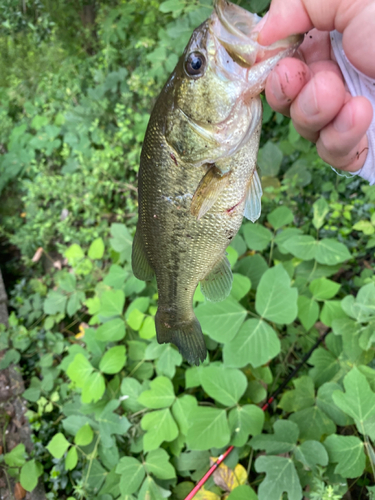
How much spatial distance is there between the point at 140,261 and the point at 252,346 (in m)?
0.70

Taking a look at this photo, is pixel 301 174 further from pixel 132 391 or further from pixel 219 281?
pixel 132 391

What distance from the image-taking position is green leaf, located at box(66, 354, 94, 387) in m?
1.85

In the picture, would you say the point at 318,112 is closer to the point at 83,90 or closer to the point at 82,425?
the point at 82,425

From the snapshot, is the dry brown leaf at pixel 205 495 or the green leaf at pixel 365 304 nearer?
the green leaf at pixel 365 304

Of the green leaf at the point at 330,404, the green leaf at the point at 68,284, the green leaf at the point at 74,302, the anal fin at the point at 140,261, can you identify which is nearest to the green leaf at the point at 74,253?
the green leaf at the point at 68,284

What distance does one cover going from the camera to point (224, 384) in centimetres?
151

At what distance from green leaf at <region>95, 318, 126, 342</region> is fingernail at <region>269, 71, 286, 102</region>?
154 centimetres

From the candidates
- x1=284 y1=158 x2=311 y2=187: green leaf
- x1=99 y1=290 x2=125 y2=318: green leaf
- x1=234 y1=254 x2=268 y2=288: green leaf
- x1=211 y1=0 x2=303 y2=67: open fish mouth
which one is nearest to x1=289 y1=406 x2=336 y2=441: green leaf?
x1=234 y1=254 x2=268 y2=288: green leaf

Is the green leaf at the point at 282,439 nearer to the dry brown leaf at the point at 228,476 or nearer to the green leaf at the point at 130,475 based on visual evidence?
the dry brown leaf at the point at 228,476

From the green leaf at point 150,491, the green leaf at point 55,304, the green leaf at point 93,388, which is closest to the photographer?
the green leaf at point 150,491

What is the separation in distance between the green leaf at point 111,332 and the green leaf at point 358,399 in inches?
47.4

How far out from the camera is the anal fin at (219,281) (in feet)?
3.84

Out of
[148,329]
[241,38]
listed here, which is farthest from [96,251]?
[241,38]

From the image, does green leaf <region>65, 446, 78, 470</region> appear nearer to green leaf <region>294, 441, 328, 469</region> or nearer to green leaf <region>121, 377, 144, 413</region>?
green leaf <region>121, 377, 144, 413</region>
